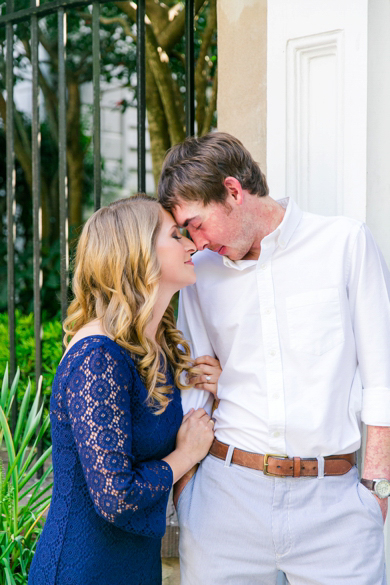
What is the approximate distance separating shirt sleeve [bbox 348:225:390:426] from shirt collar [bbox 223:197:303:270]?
20 centimetres

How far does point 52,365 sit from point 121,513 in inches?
109

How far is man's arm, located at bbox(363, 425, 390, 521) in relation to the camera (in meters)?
1.87

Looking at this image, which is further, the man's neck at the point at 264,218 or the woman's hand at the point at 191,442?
the man's neck at the point at 264,218

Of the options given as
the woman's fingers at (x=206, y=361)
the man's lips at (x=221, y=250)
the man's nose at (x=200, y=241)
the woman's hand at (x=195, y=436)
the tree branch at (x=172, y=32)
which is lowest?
the woman's hand at (x=195, y=436)

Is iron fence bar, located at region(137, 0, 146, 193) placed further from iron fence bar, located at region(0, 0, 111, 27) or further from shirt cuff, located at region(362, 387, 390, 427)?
shirt cuff, located at region(362, 387, 390, 427)

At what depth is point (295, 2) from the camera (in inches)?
87.5

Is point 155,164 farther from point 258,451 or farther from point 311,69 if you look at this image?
point 258,451

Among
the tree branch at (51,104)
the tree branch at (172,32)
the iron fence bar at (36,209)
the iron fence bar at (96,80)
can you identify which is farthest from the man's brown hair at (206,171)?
the tree branch at (51,104)

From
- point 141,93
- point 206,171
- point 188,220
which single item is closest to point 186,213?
point 188,220

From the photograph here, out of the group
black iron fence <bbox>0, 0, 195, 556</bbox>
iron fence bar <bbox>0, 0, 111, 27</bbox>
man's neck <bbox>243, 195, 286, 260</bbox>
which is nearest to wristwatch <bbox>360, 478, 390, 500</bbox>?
man's neck <bbox>243, 195, 286, 260</bbox>

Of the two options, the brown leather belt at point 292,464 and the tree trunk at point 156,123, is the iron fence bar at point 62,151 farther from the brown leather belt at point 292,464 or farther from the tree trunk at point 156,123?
the tree trunk at point 156,123

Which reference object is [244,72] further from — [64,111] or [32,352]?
[32,352]

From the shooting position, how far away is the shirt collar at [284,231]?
6.23 feet

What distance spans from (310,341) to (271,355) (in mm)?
122
